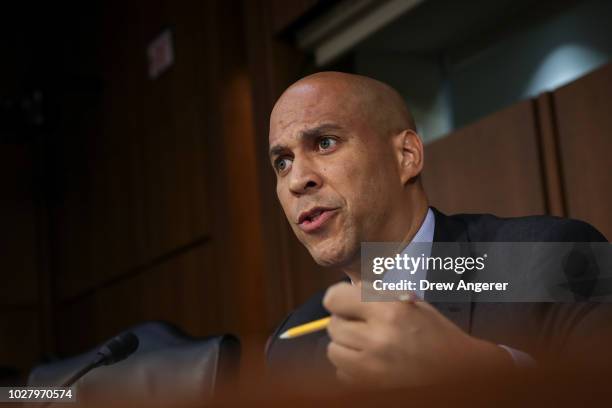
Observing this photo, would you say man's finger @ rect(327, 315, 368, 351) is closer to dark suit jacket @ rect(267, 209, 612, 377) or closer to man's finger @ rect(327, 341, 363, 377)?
man's finger @ rect(327, 341, 363, 377)

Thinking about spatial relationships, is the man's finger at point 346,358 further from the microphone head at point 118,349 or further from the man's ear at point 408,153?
the microphone head at point 118,349

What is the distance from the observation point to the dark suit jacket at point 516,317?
0.91 m

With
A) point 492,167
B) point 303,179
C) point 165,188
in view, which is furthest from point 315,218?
point 165,188

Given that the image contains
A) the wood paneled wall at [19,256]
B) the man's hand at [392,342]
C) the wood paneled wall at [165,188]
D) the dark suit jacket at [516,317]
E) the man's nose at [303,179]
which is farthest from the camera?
the wood paneled wall at [19,256]

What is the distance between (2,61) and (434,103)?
3834 millimetres

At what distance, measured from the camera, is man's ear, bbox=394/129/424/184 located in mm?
1098

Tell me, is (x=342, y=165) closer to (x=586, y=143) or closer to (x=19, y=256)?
(x=586, y=143)

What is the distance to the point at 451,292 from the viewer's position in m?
0.98

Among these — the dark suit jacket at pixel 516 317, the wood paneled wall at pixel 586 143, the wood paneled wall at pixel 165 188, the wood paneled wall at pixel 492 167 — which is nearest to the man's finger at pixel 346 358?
the dark suit jacket at pixel 516 317

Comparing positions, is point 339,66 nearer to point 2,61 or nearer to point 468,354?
point 468,354

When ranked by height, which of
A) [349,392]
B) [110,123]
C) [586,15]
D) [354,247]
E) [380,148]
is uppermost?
[110,123]

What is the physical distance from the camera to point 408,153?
1101mm

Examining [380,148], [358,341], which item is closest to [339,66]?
[380,148]

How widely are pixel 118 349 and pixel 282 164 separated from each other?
35 centimetres
